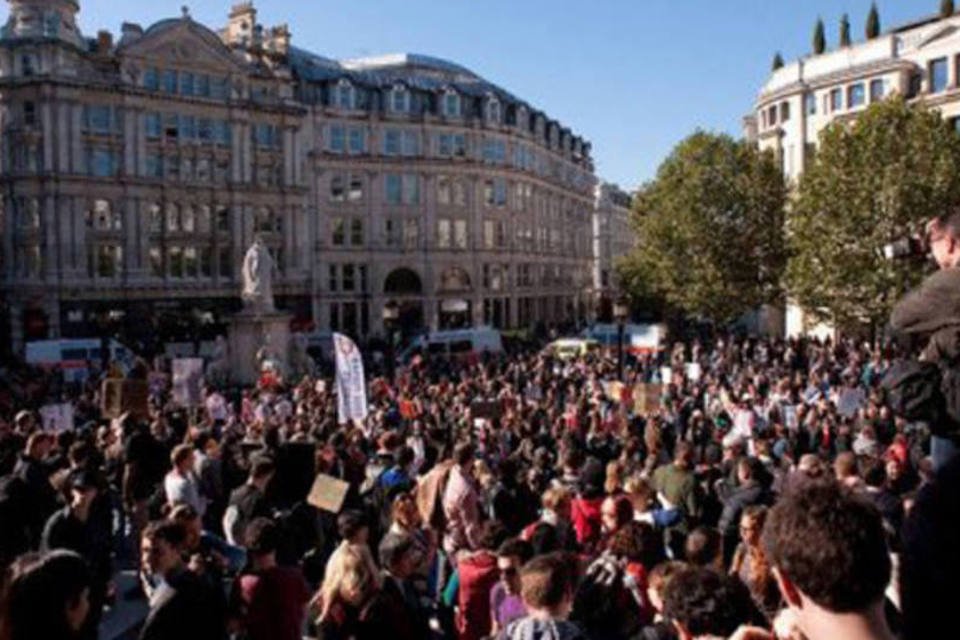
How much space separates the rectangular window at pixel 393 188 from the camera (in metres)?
73.3

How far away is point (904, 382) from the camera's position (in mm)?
4133

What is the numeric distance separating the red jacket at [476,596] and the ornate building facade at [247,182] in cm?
4252

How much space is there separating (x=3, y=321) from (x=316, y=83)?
27.6 metres

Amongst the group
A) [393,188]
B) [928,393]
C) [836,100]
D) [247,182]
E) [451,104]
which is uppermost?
[451,104]

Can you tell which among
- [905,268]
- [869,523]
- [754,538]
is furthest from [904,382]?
[905,268]

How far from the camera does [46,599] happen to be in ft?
13.4

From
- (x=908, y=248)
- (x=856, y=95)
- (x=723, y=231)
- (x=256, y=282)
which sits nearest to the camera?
(x=908, y=248)

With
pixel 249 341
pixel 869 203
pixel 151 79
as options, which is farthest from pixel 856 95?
pixel 151 79

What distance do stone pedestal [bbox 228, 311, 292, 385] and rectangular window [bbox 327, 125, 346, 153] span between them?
36.3 metres

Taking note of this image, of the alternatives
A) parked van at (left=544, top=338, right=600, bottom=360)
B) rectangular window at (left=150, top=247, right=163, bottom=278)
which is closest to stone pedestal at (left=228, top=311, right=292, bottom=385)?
parked van at (left=544, top=338, right=600, bottom=360)

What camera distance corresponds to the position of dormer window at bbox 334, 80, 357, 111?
71312 millimetres

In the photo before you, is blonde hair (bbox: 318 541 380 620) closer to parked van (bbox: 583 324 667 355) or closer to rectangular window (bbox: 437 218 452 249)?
parked van (bbox: 583 324 667 355)

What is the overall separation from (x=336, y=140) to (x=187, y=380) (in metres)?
52.7

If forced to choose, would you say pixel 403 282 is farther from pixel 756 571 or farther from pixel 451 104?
pixel 756 571
